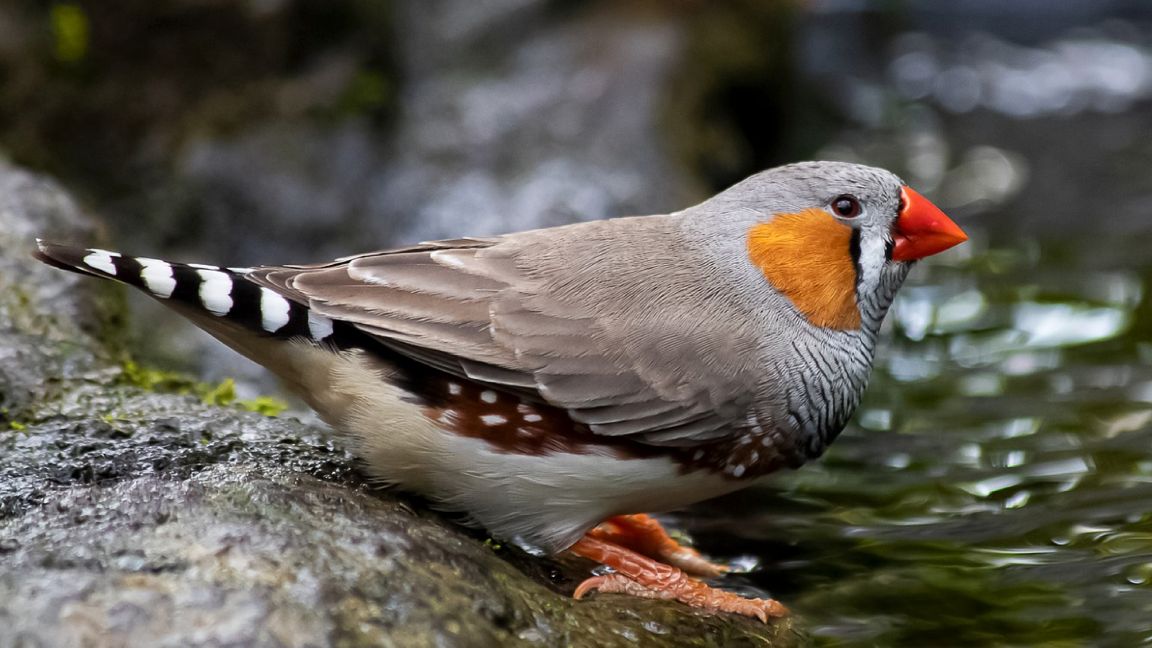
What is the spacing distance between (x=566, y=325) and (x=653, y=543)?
0.99 meters

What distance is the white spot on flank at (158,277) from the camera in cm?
299

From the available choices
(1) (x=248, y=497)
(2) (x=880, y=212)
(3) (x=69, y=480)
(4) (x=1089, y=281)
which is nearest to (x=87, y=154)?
(3) (x=69, y=480)

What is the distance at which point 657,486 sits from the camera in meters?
3.20

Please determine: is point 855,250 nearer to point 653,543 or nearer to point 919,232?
point 919,232

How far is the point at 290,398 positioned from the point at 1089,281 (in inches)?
170

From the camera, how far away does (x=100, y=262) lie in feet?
9.66

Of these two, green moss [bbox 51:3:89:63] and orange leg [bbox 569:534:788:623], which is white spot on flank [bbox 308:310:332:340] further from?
green moss [bbox 51:3:89:63]

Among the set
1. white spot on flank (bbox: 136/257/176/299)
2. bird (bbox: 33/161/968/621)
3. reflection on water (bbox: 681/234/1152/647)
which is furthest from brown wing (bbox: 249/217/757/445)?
reflection on water (bbox: 681/234/1152/647)

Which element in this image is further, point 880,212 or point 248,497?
point 880,212

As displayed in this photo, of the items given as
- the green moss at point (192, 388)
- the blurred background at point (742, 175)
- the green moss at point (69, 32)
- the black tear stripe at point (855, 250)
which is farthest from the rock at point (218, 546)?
the green moss at point (69, 32)

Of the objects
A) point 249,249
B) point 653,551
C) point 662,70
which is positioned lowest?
point 653,551

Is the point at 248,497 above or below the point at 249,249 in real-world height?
below

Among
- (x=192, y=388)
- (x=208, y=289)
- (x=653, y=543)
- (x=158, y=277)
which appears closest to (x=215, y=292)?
(x=208, y=289)

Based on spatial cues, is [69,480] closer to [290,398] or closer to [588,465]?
[588,465]
